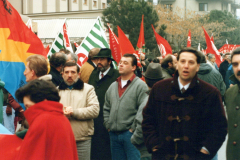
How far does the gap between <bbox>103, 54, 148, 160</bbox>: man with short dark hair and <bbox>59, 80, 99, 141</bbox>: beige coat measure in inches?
11.9

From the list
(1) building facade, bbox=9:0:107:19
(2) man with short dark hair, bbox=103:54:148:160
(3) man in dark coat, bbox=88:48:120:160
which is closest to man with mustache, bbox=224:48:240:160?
(2) man with short dark hair, bbox=103:54:148:160

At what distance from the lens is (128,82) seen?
5.41 metres

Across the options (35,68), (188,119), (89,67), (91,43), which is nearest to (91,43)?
(91,43)

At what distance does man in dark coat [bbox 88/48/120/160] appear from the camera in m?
5.96

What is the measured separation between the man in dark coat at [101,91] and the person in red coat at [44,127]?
2761 mm

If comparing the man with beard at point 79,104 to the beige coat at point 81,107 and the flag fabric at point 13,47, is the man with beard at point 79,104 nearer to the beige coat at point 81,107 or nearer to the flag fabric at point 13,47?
the beige coat at point 81,107

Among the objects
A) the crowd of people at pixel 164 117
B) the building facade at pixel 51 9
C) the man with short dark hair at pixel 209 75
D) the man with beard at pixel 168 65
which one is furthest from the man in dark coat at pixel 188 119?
the building facade at pixel 51 9

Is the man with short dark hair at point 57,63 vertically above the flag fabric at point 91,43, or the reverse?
the flag fabric at point 91,43

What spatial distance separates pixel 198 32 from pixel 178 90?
50305 mm

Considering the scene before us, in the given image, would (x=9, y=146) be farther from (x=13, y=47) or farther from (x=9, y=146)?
(x=13, y=47)

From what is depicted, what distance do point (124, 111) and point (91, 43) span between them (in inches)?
171

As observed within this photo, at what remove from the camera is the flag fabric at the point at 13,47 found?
16.8ft

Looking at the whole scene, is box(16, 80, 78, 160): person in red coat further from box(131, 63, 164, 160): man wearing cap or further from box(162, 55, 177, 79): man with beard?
box(162, 55, 177, 79): man with beard

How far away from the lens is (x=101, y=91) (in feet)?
20.2
